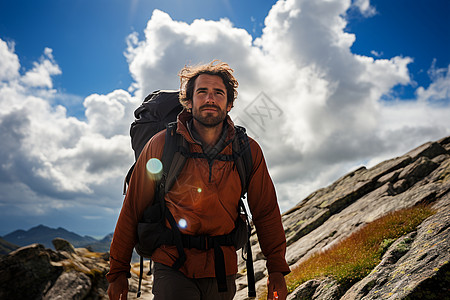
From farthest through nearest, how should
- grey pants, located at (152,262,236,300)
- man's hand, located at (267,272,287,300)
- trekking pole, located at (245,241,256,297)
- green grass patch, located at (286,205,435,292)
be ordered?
green grass patch, located at (286,205,435,292) < trekking pole, located at (245,241,256,297) < man's hand, located at (267,272,287,300) < grey pants, located at (152,262,236,300)

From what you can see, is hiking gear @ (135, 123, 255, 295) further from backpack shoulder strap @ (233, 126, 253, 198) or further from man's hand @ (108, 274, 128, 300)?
man's hand @ (108, 274, 128, 300)

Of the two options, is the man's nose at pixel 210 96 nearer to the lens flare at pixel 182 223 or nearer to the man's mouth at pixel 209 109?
the man's mouth at pixel 209 109

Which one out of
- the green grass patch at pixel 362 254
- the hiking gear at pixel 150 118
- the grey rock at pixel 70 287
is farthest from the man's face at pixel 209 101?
the grey rock at pixel 70 287

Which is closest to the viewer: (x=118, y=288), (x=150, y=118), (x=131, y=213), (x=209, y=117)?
(x=118, y=288)

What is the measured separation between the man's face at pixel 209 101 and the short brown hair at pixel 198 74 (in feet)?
0.41

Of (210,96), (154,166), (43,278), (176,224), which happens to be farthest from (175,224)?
(43,278)

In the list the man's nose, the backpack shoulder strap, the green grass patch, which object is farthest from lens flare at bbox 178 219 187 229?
the green grass patch

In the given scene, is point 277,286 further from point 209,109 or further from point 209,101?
point 209,101

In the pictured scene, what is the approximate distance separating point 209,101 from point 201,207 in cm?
155

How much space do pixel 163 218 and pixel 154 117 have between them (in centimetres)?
178

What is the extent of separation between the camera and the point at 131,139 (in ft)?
15.6

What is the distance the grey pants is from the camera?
322cm

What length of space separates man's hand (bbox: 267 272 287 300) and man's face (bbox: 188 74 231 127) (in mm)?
2300

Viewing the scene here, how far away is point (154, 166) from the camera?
373 cm
